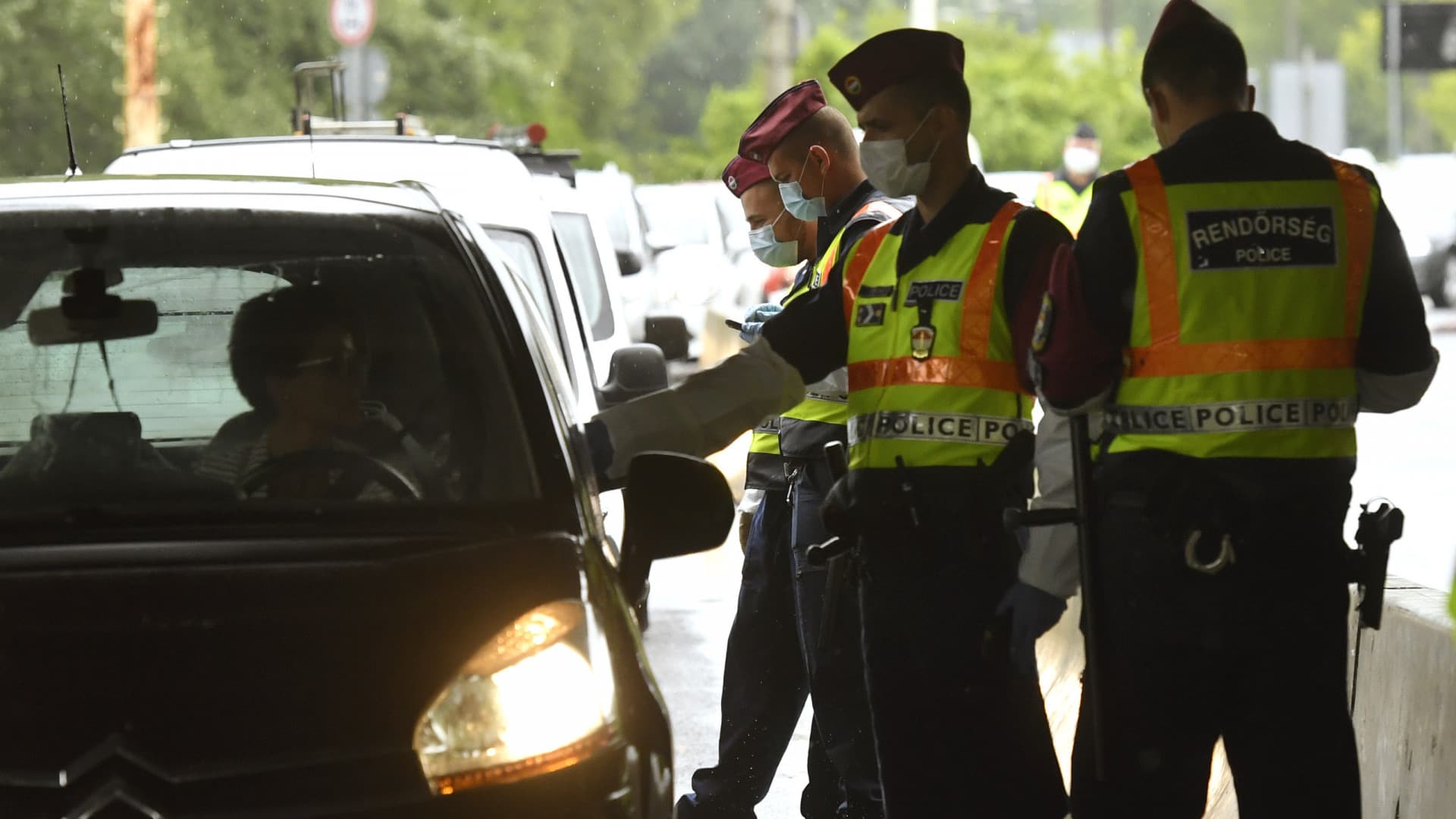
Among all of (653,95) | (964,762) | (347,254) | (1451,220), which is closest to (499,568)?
(347,254)

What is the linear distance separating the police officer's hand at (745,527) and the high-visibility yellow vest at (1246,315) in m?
2.16

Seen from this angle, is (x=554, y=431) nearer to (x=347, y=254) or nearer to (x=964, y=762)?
(x=347, y=254)

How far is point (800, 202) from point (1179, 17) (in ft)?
5.43

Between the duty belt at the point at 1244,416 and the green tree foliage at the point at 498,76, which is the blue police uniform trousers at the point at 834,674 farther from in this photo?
the green tree foliage at the point at 498,76

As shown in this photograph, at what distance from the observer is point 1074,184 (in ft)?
55.7

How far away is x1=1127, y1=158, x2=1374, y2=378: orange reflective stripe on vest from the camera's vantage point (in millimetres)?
3836

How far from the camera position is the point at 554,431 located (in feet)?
12.2

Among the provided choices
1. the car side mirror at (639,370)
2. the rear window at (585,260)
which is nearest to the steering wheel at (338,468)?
the car side mirror at (639,370)

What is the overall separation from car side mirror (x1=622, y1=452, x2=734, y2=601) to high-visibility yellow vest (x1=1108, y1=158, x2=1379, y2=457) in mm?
728

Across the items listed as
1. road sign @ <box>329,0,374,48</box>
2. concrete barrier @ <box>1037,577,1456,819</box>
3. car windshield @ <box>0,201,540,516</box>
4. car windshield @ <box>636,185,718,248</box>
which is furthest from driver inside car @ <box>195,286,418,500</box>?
car windshield @ <box>636,185,718,248</box>

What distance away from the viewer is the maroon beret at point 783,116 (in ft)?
18.3

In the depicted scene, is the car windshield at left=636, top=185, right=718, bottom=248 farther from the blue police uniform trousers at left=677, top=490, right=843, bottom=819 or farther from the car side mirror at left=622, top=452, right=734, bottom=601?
the car side mirror at left=622, top=452, right=734, bottom=601

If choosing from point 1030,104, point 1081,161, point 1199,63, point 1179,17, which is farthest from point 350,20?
point 1030,104

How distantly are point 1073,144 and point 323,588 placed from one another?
14.0 meters
